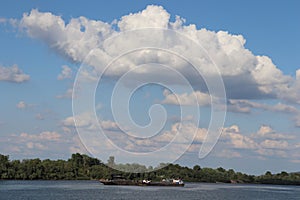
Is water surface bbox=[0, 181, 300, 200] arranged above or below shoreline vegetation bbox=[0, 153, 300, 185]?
below

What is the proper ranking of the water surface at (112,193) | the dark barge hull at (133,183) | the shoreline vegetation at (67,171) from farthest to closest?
the shoreline vegetation at (67,171) → the dark barge hull at (133,183) → the water surface at (112,193)

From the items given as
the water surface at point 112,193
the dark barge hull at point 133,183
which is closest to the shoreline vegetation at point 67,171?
the dark barge hull at point 133,183

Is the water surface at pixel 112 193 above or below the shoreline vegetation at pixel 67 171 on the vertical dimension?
below

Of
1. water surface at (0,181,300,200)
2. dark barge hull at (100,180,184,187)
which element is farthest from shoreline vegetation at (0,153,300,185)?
water surface at (0,181,300,200)

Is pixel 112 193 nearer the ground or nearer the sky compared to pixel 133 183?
nearer the ground

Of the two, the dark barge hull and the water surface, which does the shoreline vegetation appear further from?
the water surface

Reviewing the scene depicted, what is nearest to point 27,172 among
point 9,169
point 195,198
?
point 9,169

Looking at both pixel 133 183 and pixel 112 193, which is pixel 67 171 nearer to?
pixel 133 183

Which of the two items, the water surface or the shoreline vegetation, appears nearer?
the water surface

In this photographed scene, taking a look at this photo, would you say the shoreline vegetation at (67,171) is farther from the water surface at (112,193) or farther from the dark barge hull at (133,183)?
the water surface at (112,193)

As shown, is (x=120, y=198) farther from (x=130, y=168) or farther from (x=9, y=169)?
(x=9, y=169)

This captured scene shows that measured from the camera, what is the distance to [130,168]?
159750 millimetres

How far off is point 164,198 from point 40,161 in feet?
337

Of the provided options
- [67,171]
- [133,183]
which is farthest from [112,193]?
[67,171]
